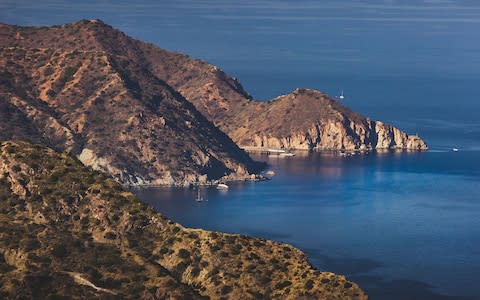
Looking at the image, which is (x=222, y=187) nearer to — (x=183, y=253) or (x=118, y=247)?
(x=183, y=253)

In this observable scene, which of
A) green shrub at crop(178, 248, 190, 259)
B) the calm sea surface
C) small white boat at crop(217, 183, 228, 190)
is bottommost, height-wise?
the calm sea surface

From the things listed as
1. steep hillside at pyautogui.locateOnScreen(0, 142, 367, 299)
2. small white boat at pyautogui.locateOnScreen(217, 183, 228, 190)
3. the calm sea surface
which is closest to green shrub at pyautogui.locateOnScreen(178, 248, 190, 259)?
steep hillside at pyautogui.locateOnScreen(0, 142, 367, 299)

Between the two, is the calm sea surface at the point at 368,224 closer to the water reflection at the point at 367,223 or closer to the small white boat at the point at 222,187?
the water reflection at the point at 367,223

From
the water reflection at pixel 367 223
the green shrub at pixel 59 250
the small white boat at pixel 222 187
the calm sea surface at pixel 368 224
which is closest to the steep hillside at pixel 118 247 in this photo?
the green shrub at pixel 59 250

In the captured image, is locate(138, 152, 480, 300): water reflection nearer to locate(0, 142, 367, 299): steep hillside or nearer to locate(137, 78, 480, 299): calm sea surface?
locate(137, 78, 480, 299): calm sea surface

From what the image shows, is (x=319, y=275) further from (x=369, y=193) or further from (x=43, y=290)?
(x=369, y=193)

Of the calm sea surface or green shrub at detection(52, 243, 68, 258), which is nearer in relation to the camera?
green shrub at detection(52, 243, 68, 258)

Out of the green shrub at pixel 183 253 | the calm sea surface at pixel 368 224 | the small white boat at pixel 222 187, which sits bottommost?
the calm sea surface at pixel 368 224

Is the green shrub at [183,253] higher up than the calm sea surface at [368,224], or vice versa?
the green shrub at [183,253]
